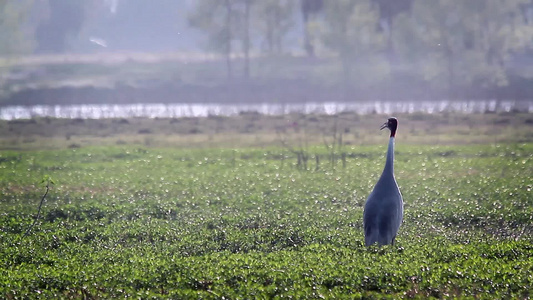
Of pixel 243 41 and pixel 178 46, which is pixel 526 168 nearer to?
pixel 243 41

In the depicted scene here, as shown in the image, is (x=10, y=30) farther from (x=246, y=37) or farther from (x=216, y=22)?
(x=246, y=37)

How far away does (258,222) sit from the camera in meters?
16.9

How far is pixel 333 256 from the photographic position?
12.8 meters

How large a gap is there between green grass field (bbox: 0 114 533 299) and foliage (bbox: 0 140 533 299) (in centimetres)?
4

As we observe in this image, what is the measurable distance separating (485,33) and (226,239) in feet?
216

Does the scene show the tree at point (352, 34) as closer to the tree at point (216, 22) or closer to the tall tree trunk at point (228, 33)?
the tall tree trunk at point (228, 33)

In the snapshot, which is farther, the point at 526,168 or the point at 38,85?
the point at 38,85

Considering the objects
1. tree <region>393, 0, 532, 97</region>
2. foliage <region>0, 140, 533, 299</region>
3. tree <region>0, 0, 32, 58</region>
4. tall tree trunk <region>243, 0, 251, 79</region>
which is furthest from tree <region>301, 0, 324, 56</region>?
foliage <region>0, 140, 533, 299</region>

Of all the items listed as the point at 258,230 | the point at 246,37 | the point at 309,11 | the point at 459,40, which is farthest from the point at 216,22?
the point at 258,230

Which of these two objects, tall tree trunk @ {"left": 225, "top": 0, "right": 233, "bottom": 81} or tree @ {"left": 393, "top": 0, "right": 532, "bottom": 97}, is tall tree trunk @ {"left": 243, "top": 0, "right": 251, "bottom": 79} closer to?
tall tree trunk @ {"left": 225, "top": 0, "right": 233, "bottom": 81}


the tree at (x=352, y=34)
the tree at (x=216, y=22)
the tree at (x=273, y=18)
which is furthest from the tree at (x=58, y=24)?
the tree at (x=352, y=34)

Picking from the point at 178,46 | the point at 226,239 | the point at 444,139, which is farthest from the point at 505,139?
the point at 178,46

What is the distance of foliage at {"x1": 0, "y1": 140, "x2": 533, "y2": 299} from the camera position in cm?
1117

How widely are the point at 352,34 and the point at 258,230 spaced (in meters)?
57.2
